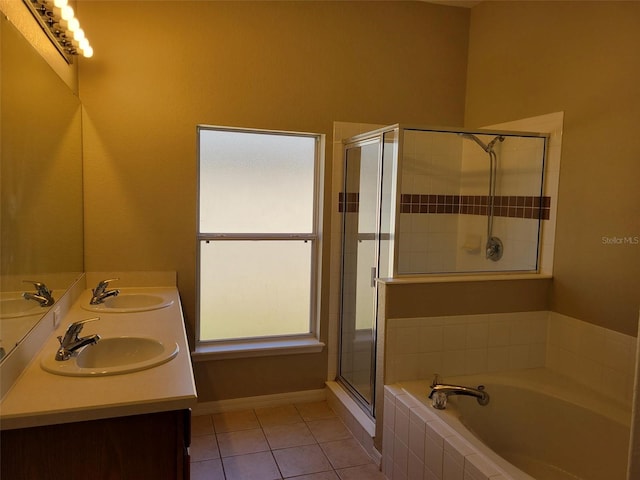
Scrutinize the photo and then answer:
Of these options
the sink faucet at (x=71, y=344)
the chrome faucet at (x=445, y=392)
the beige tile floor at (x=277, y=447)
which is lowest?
the beige tile floor at (x=277, y=447)

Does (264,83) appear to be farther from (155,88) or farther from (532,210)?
(532,210)

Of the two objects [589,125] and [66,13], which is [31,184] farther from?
[589,125]

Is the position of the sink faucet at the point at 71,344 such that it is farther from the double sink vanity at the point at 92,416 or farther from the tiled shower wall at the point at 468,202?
the tiled shower wall at the point at 468,202

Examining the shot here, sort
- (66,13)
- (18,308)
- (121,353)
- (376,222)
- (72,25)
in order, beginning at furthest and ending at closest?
(376,222)
(72,25)
(66,13)
(121,353)
(18,308)

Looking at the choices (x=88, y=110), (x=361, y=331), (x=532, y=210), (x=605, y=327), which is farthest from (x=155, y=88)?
(x=605, y=327)

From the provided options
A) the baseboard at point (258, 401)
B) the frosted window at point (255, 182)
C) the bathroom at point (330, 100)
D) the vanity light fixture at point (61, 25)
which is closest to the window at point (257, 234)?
Result: the frosted window at point (255, 182)

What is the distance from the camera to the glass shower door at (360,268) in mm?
3009

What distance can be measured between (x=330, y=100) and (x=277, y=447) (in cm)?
226

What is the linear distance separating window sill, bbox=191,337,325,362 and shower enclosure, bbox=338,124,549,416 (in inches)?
9.8

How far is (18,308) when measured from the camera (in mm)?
1574

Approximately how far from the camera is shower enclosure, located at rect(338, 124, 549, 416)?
2.88m

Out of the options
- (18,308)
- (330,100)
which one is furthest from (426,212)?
(18,308)

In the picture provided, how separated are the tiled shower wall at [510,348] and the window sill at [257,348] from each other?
0.92 metres

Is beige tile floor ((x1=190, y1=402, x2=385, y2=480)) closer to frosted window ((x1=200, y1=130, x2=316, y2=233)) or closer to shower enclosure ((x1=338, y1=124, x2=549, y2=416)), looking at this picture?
shower enclosure ((x1=338, y1=124, x2=549, y2=416))
